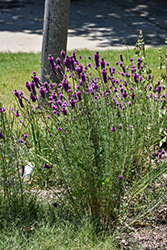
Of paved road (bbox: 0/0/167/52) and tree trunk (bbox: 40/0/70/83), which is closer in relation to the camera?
tree trunk (bbox: 40/0/70/83)

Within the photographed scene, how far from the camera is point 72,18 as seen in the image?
12.4 m

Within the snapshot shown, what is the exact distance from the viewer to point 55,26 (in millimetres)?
4262

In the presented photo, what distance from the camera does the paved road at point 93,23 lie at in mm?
9156

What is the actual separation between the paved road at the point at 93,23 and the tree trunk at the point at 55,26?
4290 millimetres

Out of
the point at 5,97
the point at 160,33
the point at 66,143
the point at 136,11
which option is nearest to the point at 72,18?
the point at 136,11

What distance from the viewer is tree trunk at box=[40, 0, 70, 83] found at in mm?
4171

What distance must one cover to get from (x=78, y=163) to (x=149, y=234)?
0.77m

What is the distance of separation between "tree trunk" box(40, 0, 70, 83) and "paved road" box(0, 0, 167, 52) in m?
4.29

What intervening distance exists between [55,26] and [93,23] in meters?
7.81

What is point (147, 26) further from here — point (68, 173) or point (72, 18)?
point (68, 173)

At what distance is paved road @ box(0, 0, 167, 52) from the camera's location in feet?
30.0

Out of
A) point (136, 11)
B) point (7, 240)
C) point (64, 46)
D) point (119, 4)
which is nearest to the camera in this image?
point (7, 240)

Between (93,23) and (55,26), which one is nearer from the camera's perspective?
(55,26)

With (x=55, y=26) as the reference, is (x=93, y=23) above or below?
above
